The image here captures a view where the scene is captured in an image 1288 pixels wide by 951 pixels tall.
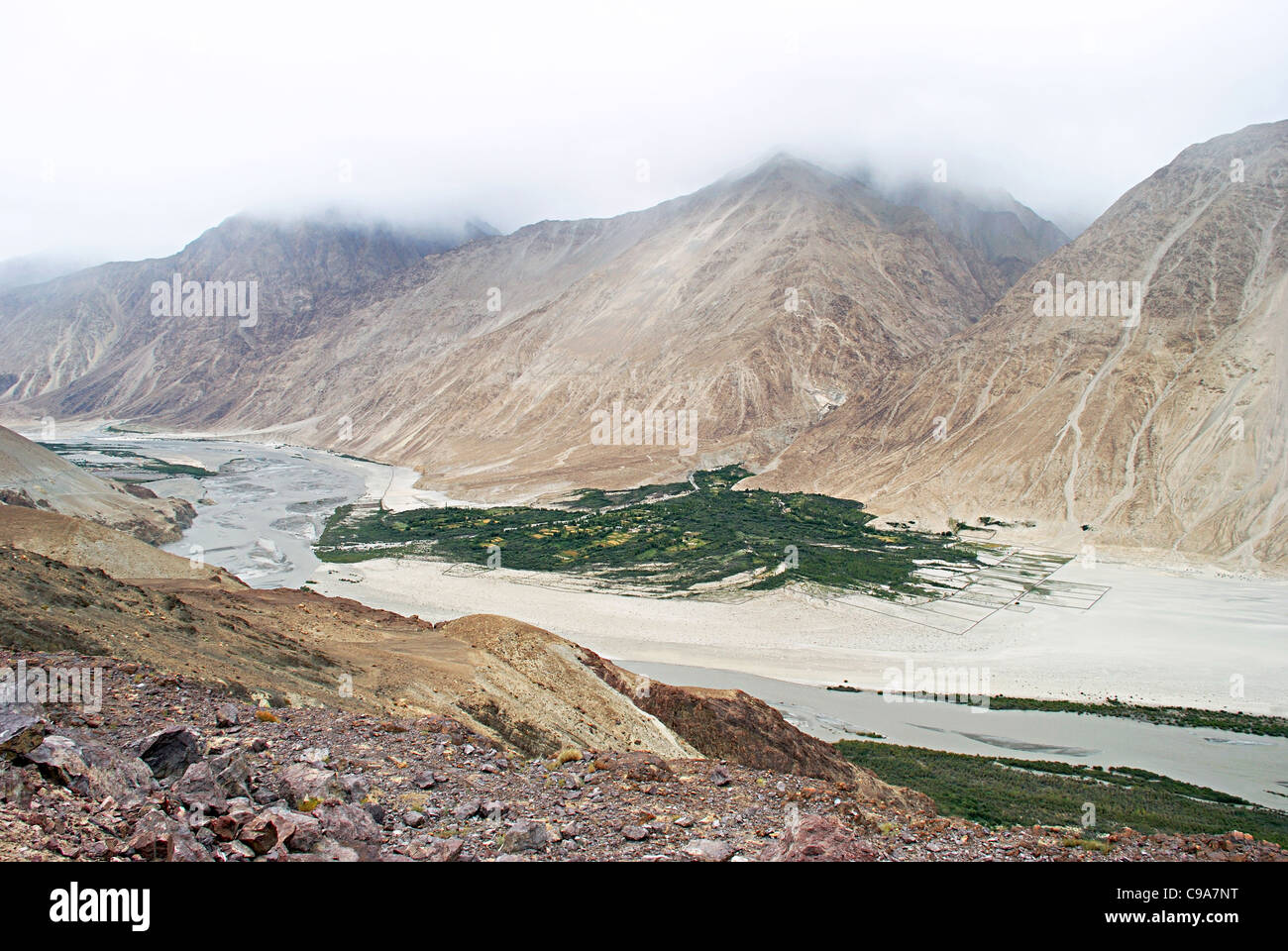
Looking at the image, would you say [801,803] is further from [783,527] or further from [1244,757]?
[783,527]

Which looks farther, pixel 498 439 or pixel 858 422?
pixel 498 439

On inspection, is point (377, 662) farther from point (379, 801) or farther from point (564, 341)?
point (564, 341)

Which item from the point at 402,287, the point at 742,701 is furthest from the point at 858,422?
the point at 402,287

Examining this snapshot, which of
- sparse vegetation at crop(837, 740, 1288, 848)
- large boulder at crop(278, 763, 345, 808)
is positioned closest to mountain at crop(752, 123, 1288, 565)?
sparse vegetation at crop(837, 740, 1288, 848)

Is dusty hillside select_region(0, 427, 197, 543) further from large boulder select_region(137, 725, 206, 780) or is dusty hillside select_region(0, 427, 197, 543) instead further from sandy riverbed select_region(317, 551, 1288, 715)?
large boulder select_region(137, 725, 206, 780)
